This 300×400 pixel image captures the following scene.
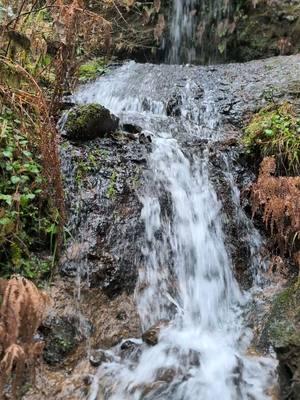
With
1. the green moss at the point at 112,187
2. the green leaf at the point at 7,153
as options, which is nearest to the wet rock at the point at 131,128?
the green moss at the point at 112,187

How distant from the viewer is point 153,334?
11.7ft

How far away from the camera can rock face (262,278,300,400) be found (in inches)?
109

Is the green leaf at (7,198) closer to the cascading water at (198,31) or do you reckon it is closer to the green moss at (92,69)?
the green moss at (92,69)

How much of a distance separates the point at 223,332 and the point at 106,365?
1078 millimetres

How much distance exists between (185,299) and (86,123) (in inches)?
95.1

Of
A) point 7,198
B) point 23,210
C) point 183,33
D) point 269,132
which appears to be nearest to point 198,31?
point 183,33

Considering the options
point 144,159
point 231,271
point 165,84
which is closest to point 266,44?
point 165,84

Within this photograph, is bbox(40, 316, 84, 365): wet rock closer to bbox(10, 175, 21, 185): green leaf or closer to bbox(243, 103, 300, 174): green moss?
bbox(10, 175, 21, 185): green leaf

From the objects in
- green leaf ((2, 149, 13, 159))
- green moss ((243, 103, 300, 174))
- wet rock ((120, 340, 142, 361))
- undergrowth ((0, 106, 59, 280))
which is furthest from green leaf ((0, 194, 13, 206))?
green moss ((243, 103, 300, 174))

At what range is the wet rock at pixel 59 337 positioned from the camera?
328 centimetres

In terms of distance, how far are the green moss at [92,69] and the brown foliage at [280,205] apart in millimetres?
4727

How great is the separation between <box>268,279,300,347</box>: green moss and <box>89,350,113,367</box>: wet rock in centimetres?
121

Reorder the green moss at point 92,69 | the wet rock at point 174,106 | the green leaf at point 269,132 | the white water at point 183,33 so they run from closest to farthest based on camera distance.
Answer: the green leaf at point 269,132
the wet rock at point 174,106
the green moss at point 92,69
the white water at point 183,33

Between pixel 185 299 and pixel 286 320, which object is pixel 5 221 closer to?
pixel 185 299
